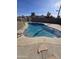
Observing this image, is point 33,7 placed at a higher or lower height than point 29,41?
higher

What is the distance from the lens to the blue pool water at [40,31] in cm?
181

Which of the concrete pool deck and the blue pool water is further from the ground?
the blue pool water

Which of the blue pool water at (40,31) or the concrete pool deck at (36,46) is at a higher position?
the blue pool water at (40,31)

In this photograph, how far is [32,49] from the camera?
180cm

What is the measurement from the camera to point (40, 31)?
182 cm

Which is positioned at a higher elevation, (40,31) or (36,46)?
(40,31)

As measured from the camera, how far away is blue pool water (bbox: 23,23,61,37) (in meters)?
1.81
